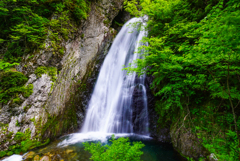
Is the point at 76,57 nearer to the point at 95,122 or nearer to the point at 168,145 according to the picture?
the point at 95,122

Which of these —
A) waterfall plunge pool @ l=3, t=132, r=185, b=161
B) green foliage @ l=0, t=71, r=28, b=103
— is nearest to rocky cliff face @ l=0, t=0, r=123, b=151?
green foliage @ l=0, t=71, r=28, b=103

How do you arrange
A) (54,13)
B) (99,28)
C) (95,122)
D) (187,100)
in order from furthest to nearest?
→ (99,28) < (95,122) < (54,13) < (187,100)

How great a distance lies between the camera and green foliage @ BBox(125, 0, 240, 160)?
210 cm

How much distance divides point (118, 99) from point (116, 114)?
3.67ft

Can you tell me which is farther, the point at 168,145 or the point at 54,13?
the point at 54,13

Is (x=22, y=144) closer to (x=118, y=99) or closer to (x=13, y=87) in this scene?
(x=13, y=87)

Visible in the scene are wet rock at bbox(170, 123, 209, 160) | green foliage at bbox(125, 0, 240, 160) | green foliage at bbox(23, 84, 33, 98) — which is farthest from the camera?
green foliage at bbox(23, 84, 33, 98)

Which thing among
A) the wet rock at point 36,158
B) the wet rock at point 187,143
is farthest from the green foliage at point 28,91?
the wet rock at point 187,143

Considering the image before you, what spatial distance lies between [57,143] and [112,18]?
1188cm

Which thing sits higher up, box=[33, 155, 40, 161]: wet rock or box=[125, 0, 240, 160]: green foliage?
box=[125, 0, 240, 160]: green foliage

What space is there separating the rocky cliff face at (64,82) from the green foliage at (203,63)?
17.6 feet

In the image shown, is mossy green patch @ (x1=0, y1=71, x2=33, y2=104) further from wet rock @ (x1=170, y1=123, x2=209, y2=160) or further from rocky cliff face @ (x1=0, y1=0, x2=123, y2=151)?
wet rock @ (x1=170, y1=123, x2=209, y2=160)

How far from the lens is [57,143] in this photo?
582 centimetres

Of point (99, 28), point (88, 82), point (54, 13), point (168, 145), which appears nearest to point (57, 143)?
point (88, 82)
